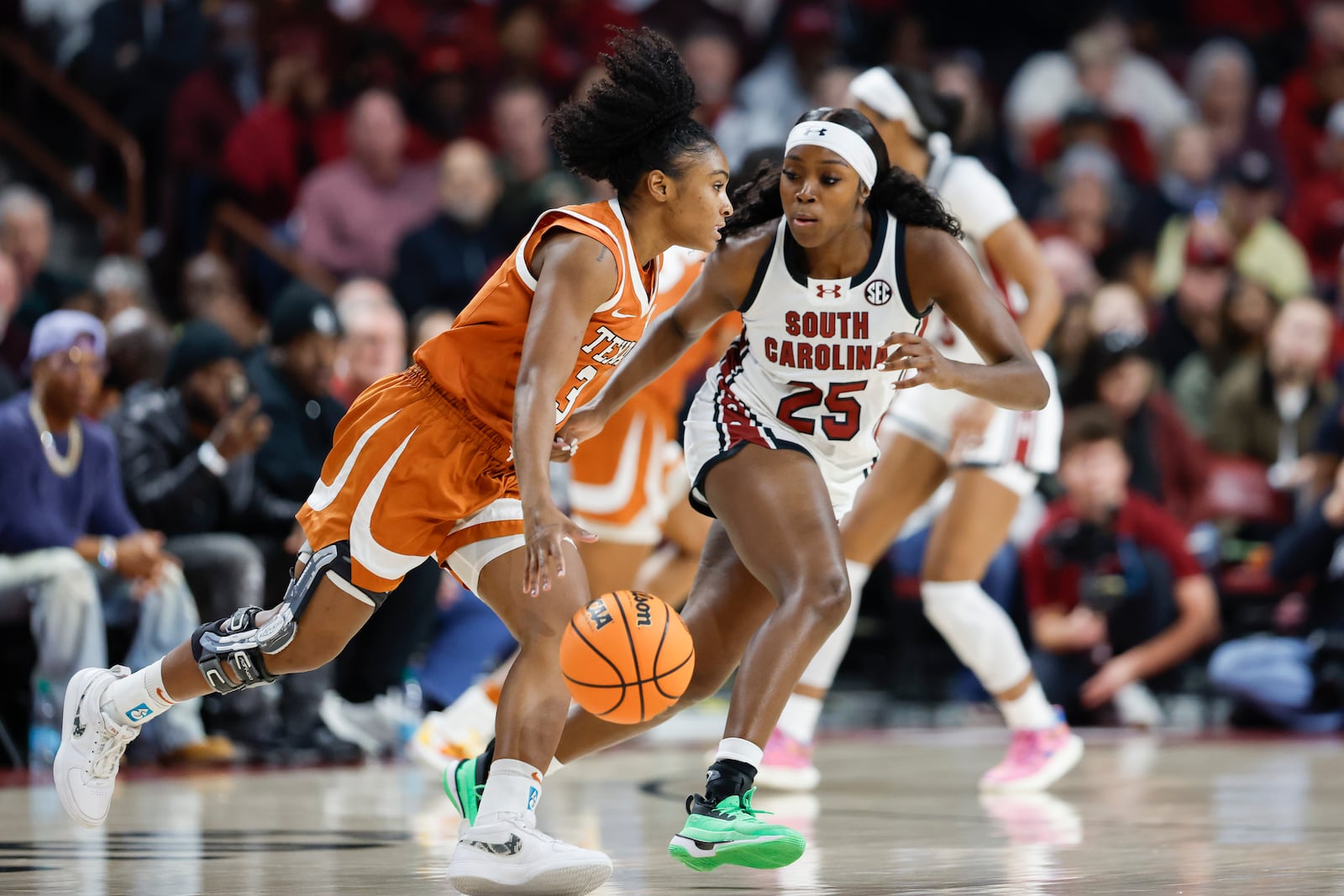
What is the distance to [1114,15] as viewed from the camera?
13766mm

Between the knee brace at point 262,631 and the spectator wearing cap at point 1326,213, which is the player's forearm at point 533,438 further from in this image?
the spectator wearing cap at point 1326,213

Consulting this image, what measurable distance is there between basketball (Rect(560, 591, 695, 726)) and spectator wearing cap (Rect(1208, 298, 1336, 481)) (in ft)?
22.4

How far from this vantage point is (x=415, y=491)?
419cm

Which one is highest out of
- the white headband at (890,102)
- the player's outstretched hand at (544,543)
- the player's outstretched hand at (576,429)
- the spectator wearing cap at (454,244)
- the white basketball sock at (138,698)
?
the spectator wearing cap at (454,244)

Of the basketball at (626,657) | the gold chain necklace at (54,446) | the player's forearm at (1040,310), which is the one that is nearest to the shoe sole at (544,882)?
the basketball at (626,657)

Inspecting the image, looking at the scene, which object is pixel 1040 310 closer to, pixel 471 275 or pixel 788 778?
pixel 788 778

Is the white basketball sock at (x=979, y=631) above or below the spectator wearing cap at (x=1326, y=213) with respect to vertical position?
below

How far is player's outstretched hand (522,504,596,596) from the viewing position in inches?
149

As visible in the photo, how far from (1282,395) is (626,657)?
7.34 metres

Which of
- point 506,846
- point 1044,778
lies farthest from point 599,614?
point 1044,778

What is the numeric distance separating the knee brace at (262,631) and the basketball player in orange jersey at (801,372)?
0.57 metres

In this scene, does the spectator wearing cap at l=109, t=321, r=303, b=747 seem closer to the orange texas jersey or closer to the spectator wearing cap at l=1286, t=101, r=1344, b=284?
the orange texas jersey

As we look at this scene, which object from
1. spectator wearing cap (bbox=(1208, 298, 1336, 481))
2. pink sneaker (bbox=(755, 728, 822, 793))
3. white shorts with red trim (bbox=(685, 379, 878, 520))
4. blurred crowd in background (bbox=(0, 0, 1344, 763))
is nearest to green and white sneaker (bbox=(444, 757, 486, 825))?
white shorts with red trim (bbox=(685, 379, 878, 520))

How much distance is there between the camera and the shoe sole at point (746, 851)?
3924 millimetres
